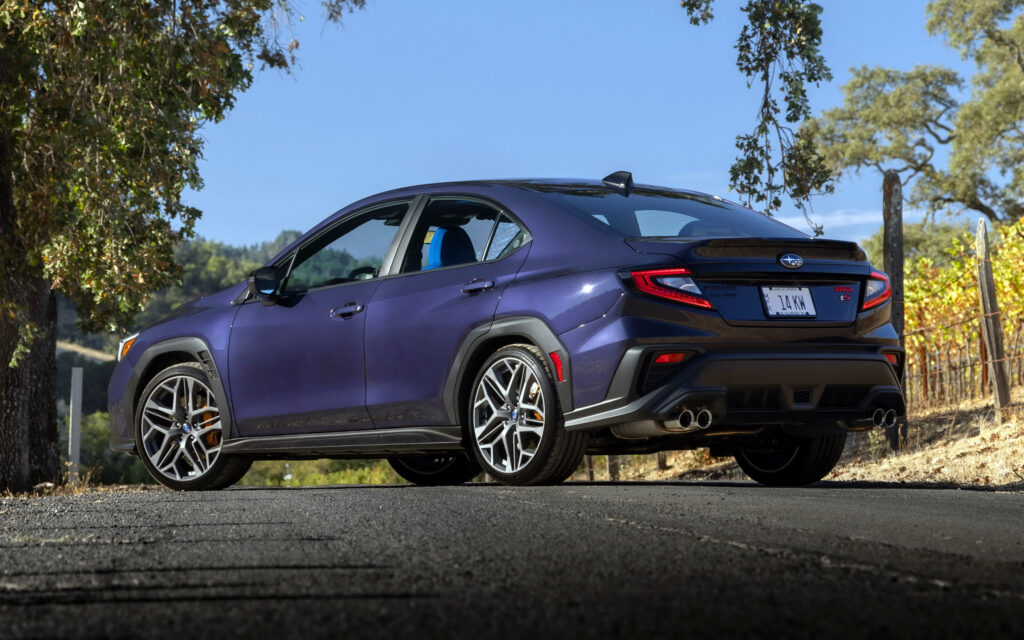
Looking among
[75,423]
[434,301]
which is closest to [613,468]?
[75,423]

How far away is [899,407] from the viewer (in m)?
6.82

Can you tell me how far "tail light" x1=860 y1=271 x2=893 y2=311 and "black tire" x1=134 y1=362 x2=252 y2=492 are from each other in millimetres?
4094

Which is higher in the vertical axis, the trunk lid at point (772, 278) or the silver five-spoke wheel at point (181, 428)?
the trunk lid at point (772, 278)

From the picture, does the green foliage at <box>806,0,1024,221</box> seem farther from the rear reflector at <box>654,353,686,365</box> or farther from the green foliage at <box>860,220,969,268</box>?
the rear reflector at <box>654,353,686,365</box>

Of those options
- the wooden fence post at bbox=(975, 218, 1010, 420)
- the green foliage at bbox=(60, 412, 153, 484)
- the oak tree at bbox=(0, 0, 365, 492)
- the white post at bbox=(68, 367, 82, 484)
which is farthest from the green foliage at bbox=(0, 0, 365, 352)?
the green foliage at bbox=(60, 412, 153, 484)

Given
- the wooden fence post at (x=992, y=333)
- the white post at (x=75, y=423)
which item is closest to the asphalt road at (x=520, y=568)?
the wooden fence post at (x=992, y=333)

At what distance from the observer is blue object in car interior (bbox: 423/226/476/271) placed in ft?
23.9

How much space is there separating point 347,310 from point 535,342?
4.91 ft

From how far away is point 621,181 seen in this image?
293 inches

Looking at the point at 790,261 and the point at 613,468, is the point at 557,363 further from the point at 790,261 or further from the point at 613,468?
the point at 613,468

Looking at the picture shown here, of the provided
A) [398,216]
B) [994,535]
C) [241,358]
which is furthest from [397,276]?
[994,535]

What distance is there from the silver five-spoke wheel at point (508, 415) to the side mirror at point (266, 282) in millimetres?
1860

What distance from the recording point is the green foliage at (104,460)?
28594mm

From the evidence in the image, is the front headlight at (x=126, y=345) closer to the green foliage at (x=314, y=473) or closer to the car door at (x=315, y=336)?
the car door at (x=315, y=336)
